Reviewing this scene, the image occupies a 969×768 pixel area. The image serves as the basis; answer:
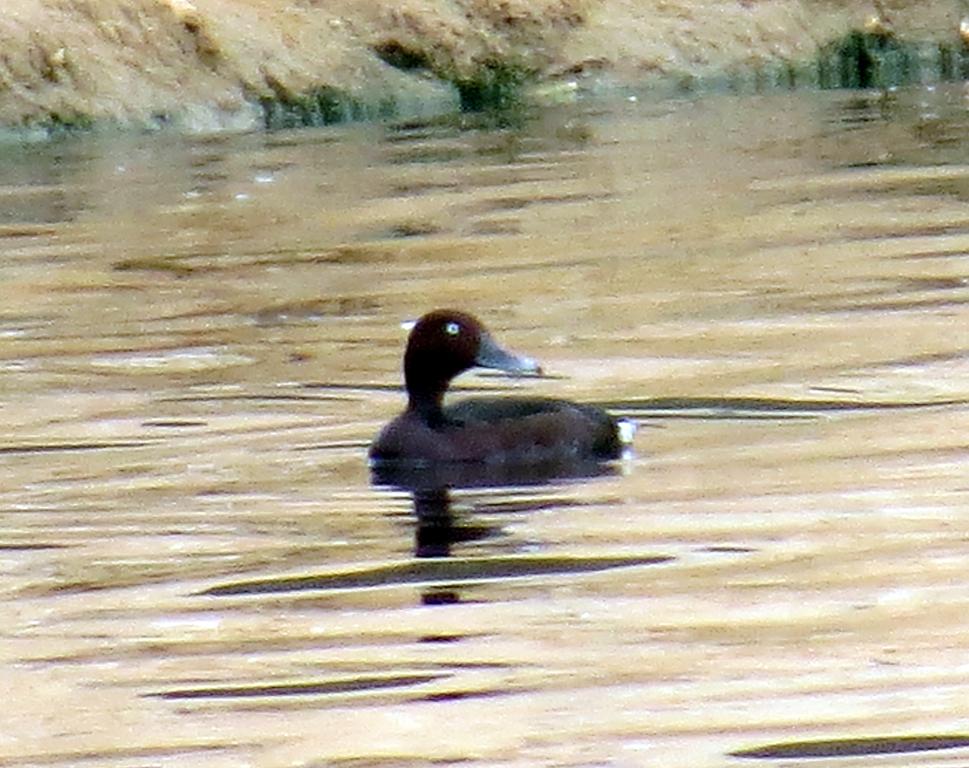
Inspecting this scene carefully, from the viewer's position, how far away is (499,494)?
9438mm

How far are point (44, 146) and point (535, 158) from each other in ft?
14.8

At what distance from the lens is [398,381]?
37.7 ft

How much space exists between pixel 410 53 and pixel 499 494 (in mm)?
17137

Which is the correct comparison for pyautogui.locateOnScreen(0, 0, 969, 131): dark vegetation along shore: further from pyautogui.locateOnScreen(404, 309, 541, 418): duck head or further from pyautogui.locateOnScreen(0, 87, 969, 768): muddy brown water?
pyautogui.locateOnScreen(404, 309, 541, 418): duck head

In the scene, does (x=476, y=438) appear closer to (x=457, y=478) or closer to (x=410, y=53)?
(x=457, y=478)

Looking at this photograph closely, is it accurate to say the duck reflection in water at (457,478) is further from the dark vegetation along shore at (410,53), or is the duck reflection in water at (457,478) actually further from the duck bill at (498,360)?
the dark vegetation along shore at (410,53)

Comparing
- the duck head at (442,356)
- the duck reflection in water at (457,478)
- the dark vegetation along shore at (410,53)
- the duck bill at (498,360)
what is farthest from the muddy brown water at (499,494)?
the dark vegetation along shore at (410,53)

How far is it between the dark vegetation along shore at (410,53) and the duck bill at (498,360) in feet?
46.1

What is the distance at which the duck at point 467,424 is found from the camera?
9.85 m

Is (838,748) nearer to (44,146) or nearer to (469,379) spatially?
(469,379)

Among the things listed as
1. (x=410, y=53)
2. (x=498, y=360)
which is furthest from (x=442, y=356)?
(x=410, y=53)

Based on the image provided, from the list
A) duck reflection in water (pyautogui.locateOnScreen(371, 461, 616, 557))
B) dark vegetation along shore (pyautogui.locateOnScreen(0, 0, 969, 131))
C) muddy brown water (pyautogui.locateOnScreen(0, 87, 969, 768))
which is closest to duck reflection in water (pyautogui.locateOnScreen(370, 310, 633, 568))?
duck reflection in water (pyautogui.locateOnScreen(371, 461, 616, 557))

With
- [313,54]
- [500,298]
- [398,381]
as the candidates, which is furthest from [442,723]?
[313,54]

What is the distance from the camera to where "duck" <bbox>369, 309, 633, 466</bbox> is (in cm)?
985
